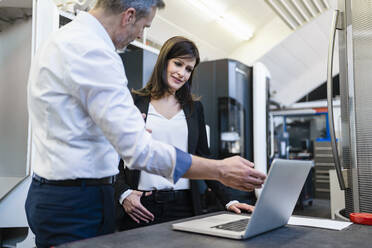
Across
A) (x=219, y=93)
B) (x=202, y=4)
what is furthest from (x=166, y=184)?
(x=202, y=4)

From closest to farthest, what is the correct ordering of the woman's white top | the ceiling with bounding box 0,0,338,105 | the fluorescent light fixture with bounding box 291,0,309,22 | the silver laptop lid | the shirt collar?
1. the silver laptop lid
2. the shirt collar
3. the woman's white top
4. the fluorescent light fixture with bounding box 291,0,309,22
5. the ceiling with bounding box 0,0,338,105

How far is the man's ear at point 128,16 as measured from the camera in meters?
1.03

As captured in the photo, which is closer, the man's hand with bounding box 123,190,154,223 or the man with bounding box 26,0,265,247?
the man with bounding box 26,0,265,247

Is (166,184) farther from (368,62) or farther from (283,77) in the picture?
(283,77)

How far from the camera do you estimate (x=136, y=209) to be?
138cm

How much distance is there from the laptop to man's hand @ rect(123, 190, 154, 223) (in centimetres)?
34

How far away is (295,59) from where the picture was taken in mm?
9180

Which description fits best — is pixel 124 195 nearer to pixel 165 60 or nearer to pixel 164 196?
pixel 164 196

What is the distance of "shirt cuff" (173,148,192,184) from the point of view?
0.93 m

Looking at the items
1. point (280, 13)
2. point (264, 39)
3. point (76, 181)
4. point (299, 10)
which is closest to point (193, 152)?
point (76, 181)

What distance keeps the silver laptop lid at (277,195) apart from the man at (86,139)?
7 centimetres

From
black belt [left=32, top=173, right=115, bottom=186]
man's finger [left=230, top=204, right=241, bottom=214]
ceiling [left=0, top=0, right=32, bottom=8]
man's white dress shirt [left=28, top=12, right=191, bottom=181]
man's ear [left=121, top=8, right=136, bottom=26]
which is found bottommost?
man's finger [left=230, top=204, right=241, bottom=214]

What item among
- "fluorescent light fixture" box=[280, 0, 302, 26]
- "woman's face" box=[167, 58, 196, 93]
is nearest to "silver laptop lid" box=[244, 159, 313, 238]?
"woman's face" box=[167, 58, 196, 93]

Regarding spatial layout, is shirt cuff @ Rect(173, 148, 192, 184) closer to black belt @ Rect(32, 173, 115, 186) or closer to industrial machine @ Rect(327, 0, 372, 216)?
black belt @ Rect(32, 173, 115, 186)
